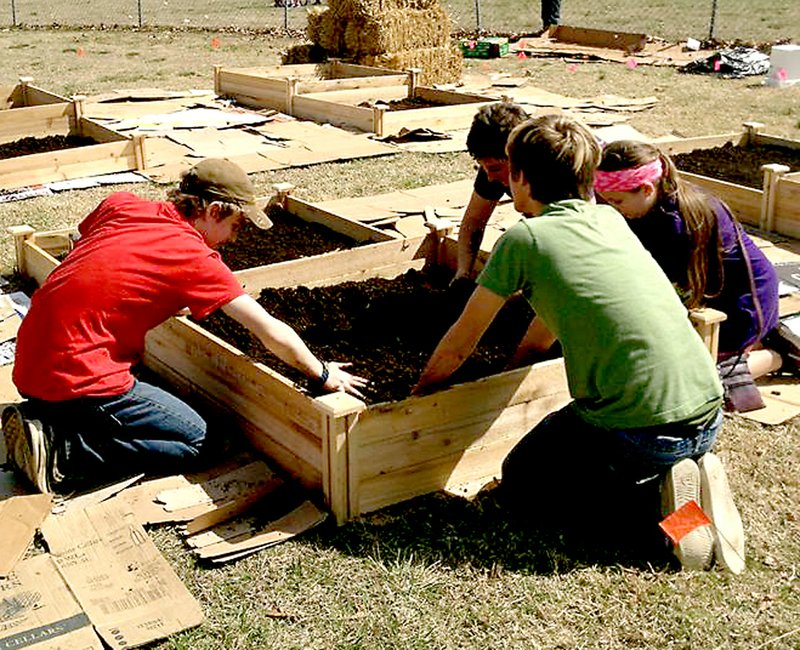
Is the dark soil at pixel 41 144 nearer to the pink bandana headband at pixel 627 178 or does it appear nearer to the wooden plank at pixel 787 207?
the wooden plank at pixel 787 207

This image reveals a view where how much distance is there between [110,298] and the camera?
148 inches

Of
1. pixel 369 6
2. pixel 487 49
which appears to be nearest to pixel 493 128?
pixel 369 6

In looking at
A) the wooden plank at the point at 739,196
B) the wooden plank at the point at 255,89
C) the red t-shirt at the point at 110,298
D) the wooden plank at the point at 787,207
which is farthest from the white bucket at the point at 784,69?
the red t-shirt at the point at 110,298

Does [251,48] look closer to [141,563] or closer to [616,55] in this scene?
[616,55]

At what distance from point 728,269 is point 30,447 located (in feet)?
9.83

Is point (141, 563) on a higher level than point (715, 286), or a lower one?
lower

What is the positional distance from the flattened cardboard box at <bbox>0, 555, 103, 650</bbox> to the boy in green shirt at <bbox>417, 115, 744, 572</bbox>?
155 centimetres

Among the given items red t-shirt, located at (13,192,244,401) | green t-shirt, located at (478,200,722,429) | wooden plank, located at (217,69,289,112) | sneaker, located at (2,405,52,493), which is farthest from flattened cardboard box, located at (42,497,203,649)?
wooden plank, located at (217,69,289,112)

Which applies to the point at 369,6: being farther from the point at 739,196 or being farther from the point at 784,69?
the point at 739,196

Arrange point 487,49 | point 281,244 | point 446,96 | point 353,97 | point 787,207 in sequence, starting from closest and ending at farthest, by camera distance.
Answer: point 281,244 < point 787,207 < point 446,96 < point 353,97 < point 487,49

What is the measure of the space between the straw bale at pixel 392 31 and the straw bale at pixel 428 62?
10 cm

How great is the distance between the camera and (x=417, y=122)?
1112 cm

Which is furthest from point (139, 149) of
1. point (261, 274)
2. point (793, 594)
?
point (793, 594)

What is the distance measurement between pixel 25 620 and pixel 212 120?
9309 mm
